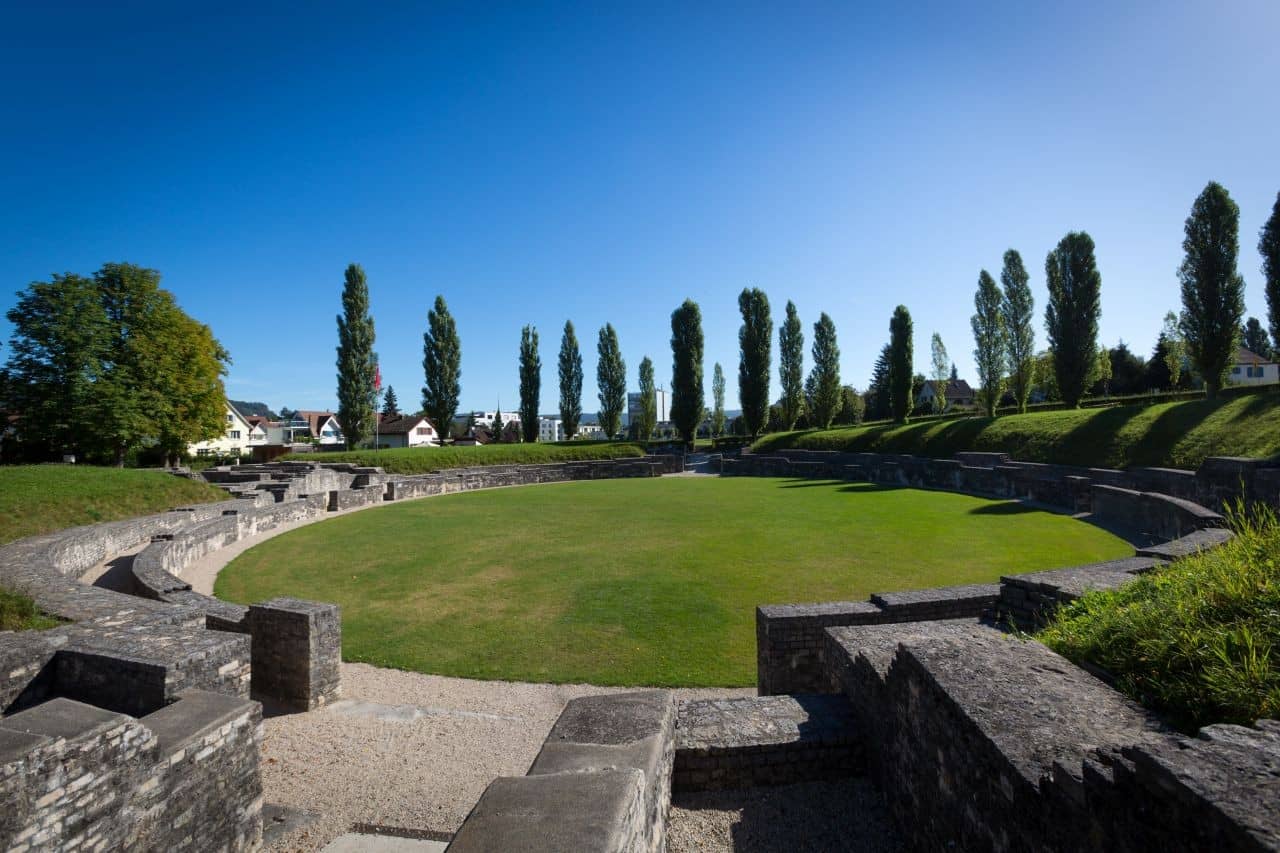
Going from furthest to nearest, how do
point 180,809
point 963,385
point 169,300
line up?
1. point 963,385
2. point 169,300
3. point 180,809

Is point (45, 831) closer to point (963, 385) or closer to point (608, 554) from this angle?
point (608, 554)

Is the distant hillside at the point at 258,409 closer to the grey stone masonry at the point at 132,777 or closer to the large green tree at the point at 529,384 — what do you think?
the large green tree at the point at 529,384

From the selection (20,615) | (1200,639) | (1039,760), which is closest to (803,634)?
(1200,639)

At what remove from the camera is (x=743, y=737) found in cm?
450

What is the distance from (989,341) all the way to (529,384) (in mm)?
38047

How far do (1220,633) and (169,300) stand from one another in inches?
1614

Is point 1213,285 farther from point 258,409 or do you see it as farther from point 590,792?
point 258,409

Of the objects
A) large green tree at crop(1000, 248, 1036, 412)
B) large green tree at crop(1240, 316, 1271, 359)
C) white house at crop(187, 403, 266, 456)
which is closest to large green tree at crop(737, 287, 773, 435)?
large green tree at crop(1000, 248, 1036, 412)

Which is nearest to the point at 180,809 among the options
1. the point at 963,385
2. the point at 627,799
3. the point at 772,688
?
the point at 627,799

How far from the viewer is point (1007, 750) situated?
9.60 ft

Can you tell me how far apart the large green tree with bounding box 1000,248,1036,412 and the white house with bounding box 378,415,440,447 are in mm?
55423

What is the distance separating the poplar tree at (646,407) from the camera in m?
63.0

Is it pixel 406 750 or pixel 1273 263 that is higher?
pixel 1273 263

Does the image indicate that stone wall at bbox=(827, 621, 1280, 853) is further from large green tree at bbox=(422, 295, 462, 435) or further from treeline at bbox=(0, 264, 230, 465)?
large green tree at bbox=(422, 295, 462, 435)
